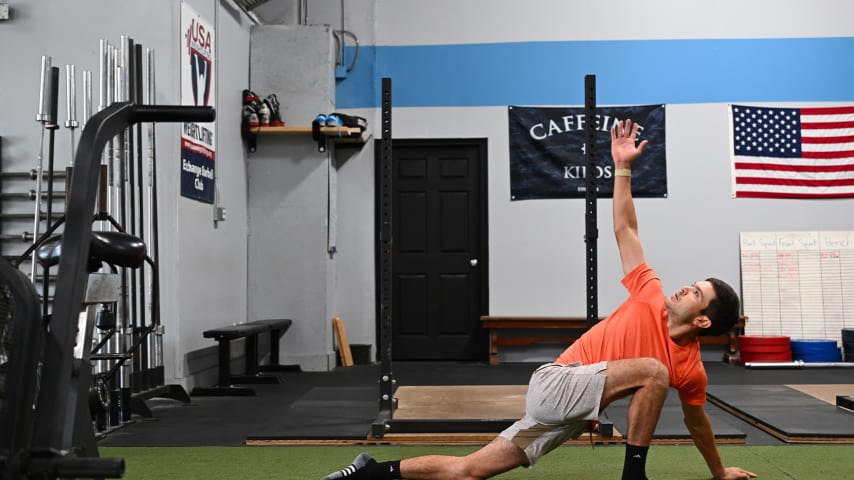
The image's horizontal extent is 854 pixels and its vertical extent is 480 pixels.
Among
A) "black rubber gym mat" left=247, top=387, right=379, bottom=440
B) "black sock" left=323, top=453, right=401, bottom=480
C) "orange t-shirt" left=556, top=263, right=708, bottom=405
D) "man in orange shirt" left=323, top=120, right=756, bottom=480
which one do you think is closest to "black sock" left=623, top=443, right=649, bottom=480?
"man in orange shirt" left=323, top=120, right=756, bottom=480

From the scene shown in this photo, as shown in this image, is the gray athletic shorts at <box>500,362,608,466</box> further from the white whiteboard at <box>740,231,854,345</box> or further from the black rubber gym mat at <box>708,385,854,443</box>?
the white whiteboard at <box>740,231,854,345</box>

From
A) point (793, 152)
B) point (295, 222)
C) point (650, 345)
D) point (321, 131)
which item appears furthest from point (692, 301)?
point (793, 152)

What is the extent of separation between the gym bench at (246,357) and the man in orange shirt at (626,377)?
3.19m

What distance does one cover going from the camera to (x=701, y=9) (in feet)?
26.0

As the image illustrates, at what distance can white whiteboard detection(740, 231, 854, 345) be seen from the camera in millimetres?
7574

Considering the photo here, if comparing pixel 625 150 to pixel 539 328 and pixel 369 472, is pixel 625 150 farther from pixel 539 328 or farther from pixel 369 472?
pixel 539 328

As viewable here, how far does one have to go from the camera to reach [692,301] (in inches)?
101

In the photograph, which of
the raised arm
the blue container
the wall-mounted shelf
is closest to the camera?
the raised arm

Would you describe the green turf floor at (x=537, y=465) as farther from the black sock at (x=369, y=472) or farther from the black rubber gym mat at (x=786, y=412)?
the black sock at (x=369, y=472)

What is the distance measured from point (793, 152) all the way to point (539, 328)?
2.90 metres

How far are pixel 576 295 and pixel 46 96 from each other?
5.04 meters

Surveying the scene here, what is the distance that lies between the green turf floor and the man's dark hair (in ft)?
2.74

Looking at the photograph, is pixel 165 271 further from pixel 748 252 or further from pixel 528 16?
pixel 748 252

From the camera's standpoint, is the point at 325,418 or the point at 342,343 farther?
the point at 342,343
